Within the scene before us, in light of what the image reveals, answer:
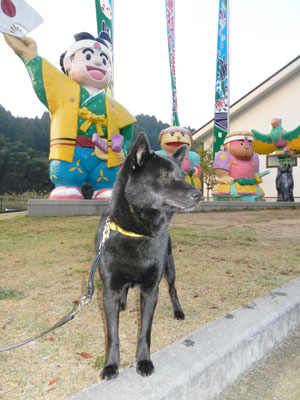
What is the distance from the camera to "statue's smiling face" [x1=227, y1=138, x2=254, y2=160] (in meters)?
14.7

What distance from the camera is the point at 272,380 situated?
1.60 meters

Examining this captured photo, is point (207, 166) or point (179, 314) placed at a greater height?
point (207, 166)

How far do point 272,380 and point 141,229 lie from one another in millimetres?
1165

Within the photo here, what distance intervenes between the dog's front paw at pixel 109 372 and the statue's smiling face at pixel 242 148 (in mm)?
14616

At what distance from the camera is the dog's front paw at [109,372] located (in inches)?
55.4

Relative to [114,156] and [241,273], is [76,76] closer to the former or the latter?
[114,156]

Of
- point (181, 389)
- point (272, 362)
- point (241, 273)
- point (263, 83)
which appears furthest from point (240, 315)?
point (263, 83)

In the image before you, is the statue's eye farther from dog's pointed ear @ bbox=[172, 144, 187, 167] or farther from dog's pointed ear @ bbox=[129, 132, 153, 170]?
dog's pointed ear @ bbox=[172, 144, 187, 167]

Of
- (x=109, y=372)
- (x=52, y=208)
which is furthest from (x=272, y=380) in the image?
(x=52, y=208)

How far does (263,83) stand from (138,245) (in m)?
26.3

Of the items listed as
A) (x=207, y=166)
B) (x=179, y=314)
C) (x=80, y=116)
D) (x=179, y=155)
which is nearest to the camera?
(x=179, y=155)

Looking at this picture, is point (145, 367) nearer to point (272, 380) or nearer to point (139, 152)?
point (272, 380)

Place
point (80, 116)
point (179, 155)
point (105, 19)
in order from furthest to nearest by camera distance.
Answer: point (105, 19) → point (80, 116) → point (179, 155)

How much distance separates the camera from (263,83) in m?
23.8
